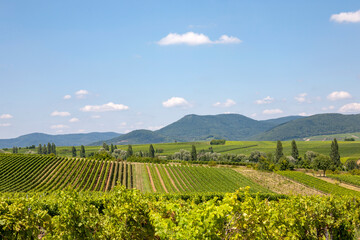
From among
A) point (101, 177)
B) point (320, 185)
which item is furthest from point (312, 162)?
point (101, 177)

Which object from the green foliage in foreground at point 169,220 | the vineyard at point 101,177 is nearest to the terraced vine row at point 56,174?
the vineyard at point 101,177

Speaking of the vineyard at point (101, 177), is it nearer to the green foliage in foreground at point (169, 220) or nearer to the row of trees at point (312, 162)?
the row of trees at point (312, 162)

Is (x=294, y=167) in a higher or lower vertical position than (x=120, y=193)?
lower

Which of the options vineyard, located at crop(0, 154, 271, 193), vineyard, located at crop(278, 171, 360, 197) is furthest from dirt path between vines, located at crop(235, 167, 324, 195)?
vineyard, located at crop(0, 154, 271, 193)

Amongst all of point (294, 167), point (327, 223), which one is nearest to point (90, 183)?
point (327, 223)

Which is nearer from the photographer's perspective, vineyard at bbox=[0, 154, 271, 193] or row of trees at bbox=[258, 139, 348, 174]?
vineyard at bbox=[0, 154, 271, 193]

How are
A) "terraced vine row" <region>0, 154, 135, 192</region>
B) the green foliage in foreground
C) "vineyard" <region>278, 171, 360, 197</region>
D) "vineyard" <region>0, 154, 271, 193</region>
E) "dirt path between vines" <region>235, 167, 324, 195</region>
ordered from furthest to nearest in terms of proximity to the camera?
1. "dirt path between vines" <region>235, 167, 324, 195</region>
2. "vineyard" <region>278, 171, 360, 197</region>
3. "vineyard" <region>0, 154, 271, 193</region>
4. "terraced vine row" <region>0, 154, 135, 192</region>
5. the green foliage in foreground

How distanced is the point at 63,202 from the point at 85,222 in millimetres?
1274

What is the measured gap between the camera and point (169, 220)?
8328 mm

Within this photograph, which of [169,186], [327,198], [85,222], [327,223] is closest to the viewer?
[85,222]

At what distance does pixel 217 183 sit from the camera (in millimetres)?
57719

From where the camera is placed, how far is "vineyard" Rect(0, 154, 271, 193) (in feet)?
167

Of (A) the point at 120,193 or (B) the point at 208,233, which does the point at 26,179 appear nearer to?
(A) the point at 120,193

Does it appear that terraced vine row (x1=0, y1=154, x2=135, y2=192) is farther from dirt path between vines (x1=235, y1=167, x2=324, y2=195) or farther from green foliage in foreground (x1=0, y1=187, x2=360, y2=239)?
green foliage in foreground (x1=0, y1=187, x2=360, y2=239)
